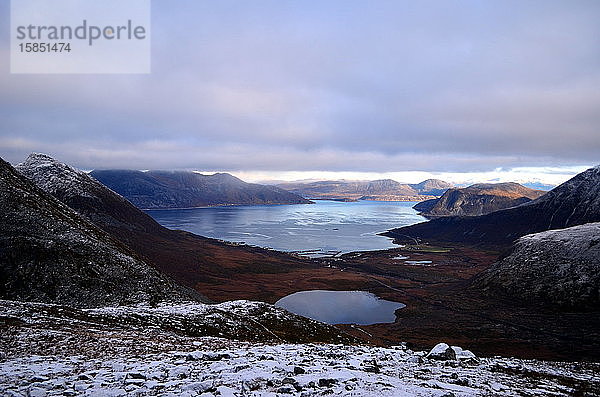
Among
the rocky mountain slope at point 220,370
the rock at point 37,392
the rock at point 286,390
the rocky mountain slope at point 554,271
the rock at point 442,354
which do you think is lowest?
the rocky mountain slope at point 554,271

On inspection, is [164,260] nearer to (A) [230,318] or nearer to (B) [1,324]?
(A) [230,318]

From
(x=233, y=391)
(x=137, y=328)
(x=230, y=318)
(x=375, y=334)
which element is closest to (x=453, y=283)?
(x=375, y=334)

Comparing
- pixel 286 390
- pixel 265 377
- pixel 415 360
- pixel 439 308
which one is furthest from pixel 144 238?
pixel 286 390

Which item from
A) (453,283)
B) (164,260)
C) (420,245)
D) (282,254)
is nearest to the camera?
(453,283)

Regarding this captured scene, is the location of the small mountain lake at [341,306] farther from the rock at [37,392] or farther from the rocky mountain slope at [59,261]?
the rock at [37,392]

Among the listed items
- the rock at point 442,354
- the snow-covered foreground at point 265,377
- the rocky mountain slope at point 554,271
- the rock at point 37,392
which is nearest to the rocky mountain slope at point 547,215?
the rocky mountain slope at point 554,271

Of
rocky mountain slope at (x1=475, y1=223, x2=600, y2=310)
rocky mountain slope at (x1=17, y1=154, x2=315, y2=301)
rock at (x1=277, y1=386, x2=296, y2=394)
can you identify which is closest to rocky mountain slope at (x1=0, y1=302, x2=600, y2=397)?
rock at (x1=277, y1=386, x2=296, y2=394)
